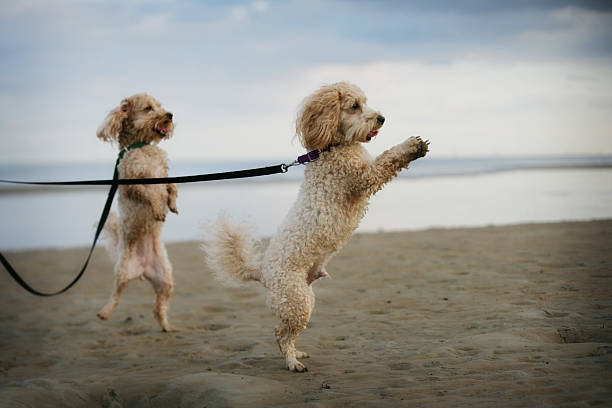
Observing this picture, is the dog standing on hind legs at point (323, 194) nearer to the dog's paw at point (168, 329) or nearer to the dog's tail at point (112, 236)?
the dog's paw at point (168, 329)

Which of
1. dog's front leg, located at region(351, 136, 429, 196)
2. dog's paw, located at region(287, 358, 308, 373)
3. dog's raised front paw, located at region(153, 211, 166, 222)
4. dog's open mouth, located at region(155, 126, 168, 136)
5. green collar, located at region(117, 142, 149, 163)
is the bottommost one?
dog's paw, located at region(287, 358, 308, 373)

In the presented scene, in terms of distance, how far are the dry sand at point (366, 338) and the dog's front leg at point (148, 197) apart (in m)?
1.36

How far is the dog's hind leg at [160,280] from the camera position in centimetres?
594

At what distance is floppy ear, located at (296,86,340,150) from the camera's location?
159 inches

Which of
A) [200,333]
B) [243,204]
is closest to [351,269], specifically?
[200,333]

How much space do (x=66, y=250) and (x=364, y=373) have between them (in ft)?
32.9

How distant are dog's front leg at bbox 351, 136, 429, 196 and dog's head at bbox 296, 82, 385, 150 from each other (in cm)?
24

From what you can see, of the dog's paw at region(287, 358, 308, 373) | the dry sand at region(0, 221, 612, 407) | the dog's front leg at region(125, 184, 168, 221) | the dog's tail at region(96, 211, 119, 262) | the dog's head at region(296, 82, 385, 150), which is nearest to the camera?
the dry sand at region(0, 221, 612, 407)

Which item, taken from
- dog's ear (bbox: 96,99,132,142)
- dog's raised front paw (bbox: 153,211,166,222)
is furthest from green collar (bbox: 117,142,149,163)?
dog's raised front paw (bbox: 153,211,166,222)

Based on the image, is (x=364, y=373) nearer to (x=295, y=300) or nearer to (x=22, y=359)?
(x=295, y=300)

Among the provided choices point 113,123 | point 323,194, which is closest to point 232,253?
point 323,194

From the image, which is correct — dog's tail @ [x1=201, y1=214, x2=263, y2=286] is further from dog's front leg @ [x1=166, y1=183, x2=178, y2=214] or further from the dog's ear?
the dog's ear

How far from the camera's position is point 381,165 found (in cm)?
395

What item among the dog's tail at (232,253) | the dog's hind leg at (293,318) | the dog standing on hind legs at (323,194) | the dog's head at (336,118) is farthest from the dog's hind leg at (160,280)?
the dog's head at (336,118)
